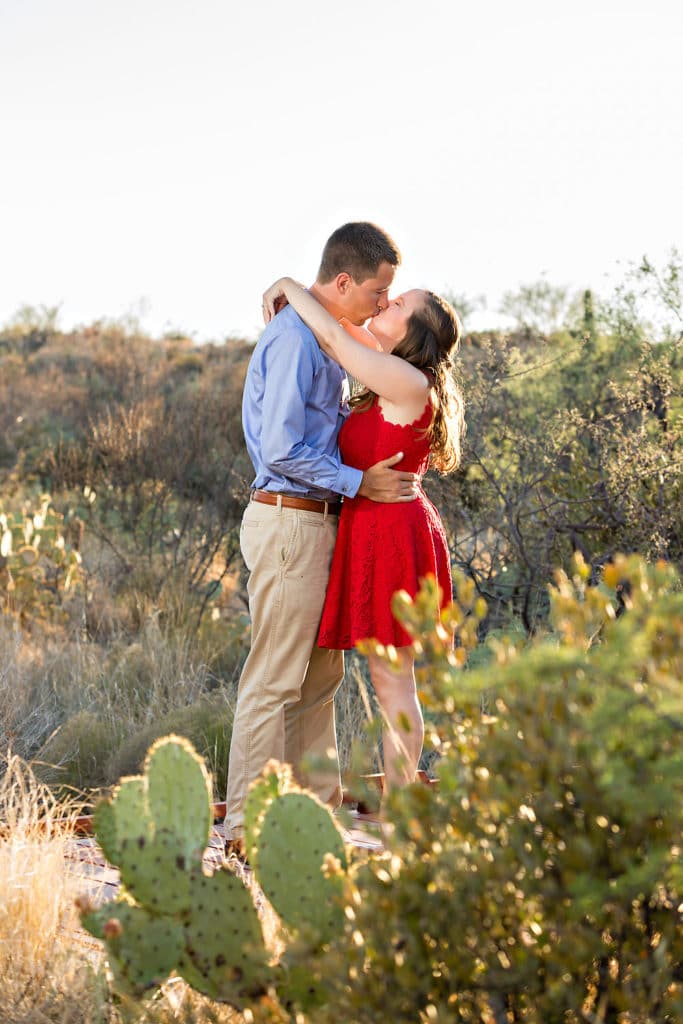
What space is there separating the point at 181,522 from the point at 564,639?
6921mm

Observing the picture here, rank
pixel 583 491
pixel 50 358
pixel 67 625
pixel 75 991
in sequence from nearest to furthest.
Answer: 1. pixel 75 991
2. pixel 583 491
3. pixel 67 625
4. pixel 50 358

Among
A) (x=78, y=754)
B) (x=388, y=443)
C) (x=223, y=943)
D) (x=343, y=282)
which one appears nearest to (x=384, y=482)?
(x=388, y=443)

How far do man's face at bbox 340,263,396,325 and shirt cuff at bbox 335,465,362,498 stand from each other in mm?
546

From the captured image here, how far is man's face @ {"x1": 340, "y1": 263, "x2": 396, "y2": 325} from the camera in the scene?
379cm

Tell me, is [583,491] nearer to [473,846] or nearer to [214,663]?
[214,663]

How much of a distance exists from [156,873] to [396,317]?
6.80ft

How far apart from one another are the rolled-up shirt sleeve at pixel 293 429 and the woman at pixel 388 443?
0.11m

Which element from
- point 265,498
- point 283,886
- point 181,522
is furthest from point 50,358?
point 283,886

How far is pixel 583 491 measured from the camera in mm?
6129

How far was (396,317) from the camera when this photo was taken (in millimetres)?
3721

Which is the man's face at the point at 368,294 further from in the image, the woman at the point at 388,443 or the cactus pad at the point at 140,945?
the cactus pad at the point at 140,945

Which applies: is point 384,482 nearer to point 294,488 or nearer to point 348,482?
point 348,482

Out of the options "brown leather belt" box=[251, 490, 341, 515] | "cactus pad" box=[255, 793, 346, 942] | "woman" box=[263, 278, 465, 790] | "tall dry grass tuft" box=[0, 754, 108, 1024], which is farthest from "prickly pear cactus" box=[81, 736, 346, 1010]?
"brown leather belt" box=[251, 490, 341, 515]

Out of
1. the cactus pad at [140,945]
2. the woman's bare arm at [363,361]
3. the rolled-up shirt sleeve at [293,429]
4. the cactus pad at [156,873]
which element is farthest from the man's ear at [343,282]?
the cactus pad at [140,945]
